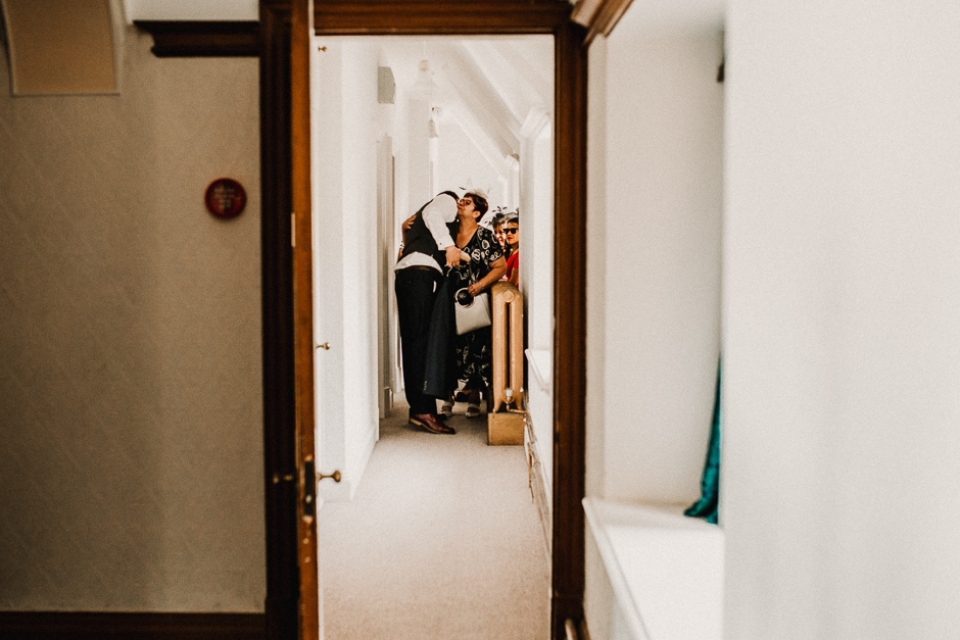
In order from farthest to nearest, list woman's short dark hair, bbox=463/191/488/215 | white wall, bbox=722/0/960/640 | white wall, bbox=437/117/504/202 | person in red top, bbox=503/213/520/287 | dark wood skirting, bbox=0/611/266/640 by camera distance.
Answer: white wall, bbox=437/117/504/202, person in red top, bbox=503/213/520/287, woman's short dark hair, bbox=463/191/488/215, dark wood skirting, bbox=0/611/266/640, white wall, bbox=722/0/960/640

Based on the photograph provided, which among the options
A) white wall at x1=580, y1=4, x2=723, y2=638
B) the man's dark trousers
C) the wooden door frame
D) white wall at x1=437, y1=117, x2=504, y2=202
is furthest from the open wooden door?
white wall at x1=437, y1=117, x2=504, y2=202

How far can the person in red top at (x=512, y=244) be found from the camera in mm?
5887

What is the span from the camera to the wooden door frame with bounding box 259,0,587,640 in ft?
7.41

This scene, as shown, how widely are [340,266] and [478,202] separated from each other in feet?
6.65

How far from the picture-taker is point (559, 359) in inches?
93.1

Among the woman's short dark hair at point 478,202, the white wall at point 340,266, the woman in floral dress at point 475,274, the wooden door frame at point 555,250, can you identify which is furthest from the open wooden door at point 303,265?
the woman's short dark hair at point 478,202

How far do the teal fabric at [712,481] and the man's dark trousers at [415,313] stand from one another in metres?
3.43

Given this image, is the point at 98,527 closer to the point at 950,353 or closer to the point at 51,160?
the point at 51,160

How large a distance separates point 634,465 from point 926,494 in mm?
1576

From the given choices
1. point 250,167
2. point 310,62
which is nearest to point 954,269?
point 310,62

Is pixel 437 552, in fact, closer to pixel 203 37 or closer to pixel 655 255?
pixel 655 255

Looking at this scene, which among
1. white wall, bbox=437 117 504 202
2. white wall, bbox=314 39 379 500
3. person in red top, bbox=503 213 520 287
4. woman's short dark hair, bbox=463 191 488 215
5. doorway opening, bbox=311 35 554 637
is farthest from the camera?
white wall, bbox=437 117 504 202

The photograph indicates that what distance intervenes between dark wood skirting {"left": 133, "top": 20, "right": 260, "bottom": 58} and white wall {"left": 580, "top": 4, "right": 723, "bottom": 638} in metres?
1.06

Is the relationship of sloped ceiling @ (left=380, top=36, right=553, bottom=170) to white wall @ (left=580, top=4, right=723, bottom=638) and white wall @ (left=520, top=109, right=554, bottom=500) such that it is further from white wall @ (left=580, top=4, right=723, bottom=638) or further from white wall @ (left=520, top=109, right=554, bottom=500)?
white wall @ (left=580, top=4, right=723, bottom=638)
